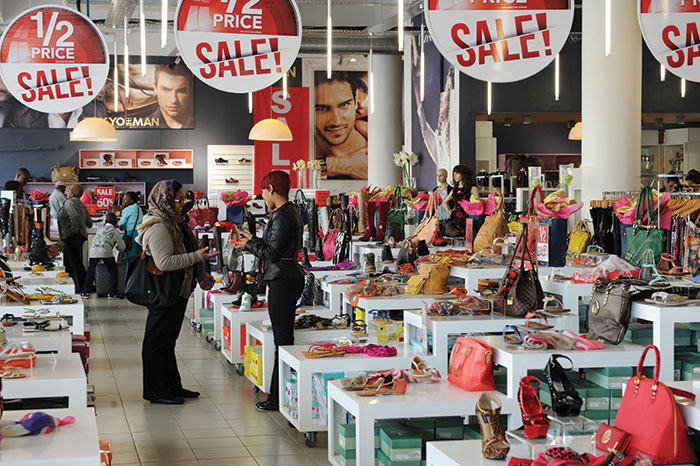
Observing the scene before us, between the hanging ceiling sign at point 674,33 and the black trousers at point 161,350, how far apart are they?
3.66 metres

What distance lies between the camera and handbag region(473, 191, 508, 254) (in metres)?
7.28

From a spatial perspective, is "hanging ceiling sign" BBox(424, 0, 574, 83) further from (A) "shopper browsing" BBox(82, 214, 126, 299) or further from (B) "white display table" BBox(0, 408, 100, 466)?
(A) "shopper browsing" BBox(82, 214, 126, 299)

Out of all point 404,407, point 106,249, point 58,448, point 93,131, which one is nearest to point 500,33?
point 404,407

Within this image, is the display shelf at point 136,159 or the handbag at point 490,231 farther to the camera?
the display shelf at point 136,159

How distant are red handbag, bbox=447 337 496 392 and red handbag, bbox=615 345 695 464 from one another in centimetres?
125

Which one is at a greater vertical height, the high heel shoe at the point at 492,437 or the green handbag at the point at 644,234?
the green handbag at the point at 644,234

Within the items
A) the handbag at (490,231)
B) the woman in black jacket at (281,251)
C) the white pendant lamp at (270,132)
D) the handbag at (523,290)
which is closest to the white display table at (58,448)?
the handbag at (523,290)

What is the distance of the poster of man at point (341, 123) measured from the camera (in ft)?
69.9

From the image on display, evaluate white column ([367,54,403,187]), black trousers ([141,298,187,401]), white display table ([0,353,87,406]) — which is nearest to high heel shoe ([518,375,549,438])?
white display table ([0,353,87,406])

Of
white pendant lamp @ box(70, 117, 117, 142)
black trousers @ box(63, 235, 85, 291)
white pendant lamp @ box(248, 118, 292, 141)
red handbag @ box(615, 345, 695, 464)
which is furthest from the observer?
white pendant lamp @ box(248, 118, 292, 141)

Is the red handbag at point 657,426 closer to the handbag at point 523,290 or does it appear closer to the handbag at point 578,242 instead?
the handbag at point 523,290

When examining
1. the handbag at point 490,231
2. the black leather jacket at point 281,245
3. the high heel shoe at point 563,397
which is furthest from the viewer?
the handbag at point 490,231

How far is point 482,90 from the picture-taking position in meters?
14.4

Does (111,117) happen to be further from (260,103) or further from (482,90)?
(482,90)
